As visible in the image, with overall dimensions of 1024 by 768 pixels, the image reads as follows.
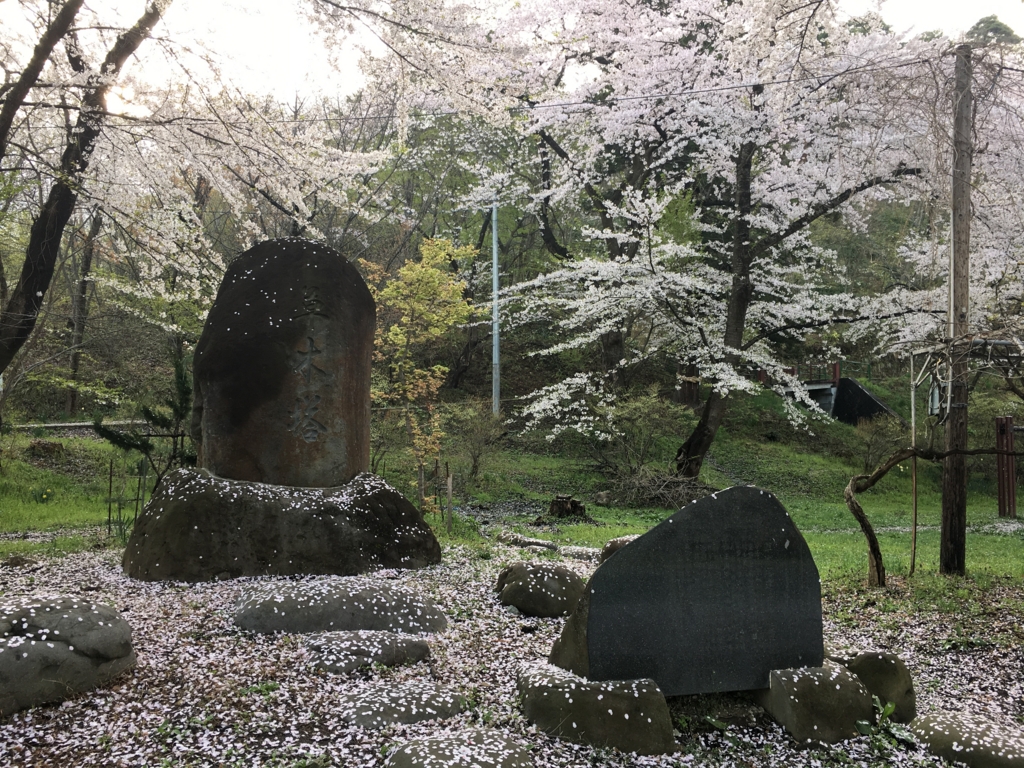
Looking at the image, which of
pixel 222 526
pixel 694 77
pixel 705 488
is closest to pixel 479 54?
pixel 222 526

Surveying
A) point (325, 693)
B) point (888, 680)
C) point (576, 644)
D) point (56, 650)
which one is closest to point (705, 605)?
point (576, 644)

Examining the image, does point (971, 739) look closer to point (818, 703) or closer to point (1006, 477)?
point (818, 703)

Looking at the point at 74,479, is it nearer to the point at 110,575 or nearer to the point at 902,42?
the point at 110,575

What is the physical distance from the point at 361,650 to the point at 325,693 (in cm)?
50

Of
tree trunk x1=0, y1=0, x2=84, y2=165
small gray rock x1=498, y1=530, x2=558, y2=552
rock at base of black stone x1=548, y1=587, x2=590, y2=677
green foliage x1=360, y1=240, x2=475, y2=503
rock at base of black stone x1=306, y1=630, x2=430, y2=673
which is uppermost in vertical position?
tree trunk x1=0, y1=0, x2=84, y2=165

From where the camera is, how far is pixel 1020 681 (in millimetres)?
5328

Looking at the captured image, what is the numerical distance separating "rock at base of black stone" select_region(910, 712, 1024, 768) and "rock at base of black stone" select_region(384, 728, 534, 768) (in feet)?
7.77

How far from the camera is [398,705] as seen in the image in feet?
13.0

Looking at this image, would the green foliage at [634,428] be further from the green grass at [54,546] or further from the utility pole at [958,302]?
the green grass at [54,546]

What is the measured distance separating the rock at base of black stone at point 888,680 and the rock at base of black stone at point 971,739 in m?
0.12

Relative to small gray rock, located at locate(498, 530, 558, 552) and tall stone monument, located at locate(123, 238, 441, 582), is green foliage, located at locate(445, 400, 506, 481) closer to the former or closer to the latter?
small gray rock, located at locate(498, 530, 558, 552)

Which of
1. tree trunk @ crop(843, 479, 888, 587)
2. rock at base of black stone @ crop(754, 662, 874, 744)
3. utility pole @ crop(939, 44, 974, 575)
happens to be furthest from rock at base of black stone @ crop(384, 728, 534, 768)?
utility pole @ crop(939, 44, 974, 575)

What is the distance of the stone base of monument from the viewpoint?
6383 millimetres

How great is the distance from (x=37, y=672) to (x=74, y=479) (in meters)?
11.9
